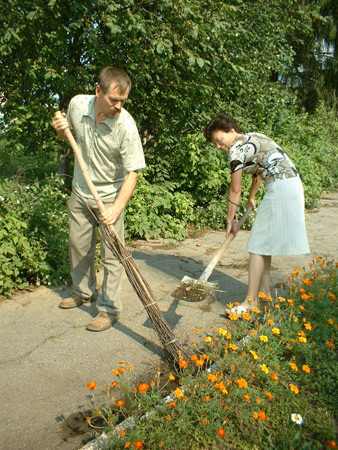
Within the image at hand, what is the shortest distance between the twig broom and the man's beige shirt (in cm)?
14

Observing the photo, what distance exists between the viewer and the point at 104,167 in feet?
10.5

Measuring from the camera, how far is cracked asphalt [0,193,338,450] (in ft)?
7.43

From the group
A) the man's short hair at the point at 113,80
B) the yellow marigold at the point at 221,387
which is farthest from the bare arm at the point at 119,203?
the yellow marigold at the point at 221,387

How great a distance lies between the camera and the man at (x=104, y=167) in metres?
2.93

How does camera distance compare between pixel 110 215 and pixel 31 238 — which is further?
pixel 31 238

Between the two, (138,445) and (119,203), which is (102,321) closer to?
(119,203)

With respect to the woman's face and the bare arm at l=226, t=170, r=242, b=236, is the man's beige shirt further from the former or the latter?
the bare arm at l=226, t=170, r=242, b=236

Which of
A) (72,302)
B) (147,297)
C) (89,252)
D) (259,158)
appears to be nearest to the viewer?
(147,297)

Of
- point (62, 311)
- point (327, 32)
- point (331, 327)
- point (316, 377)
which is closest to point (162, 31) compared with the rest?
point (62, 311)

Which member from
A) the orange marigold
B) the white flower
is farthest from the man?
the white flower

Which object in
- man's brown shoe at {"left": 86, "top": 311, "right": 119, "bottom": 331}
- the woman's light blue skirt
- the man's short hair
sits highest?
the man's short hair

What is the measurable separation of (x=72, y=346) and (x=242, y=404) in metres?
1.37

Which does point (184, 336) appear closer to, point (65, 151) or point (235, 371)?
point (235, 371)

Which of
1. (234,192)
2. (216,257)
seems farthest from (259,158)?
(216,257)
